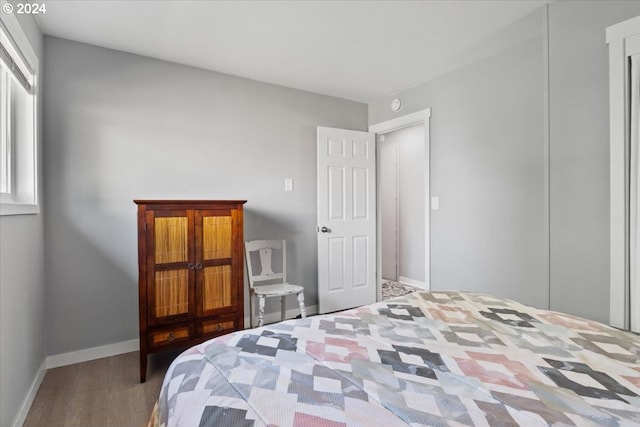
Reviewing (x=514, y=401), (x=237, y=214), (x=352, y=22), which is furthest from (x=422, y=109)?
(x=514, y=401)

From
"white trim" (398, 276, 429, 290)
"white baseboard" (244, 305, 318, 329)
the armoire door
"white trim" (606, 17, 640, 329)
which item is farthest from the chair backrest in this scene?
"white trim" (606, 17, 640, 329)

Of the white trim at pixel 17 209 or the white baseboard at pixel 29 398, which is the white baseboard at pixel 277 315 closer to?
the white baseboard at pixel 29 398

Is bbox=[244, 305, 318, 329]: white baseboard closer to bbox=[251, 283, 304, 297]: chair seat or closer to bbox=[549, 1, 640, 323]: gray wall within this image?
bbox=[251, 283, 304, 297]: chair seat

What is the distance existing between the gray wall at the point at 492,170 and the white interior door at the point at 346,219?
2.59 feet

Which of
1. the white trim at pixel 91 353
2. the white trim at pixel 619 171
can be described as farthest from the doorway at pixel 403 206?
the white trim at pixel 91 353

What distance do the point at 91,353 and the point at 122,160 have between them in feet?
4.87

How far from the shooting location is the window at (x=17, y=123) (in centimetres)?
171

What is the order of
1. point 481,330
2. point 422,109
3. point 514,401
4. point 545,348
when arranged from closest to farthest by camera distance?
point 514,401 → point 545,348 → point 481,330 → point 422,109

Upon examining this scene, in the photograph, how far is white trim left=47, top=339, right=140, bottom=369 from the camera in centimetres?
239

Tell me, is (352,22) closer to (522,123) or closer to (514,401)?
(522,123)

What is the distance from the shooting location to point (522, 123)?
2.40 metres

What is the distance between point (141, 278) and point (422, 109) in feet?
9.18

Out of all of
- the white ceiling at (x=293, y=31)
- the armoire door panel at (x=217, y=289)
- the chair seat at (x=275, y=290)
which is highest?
the white ceiling at (x=293, y=31)

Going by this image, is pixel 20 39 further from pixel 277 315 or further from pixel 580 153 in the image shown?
pixel 580 153
